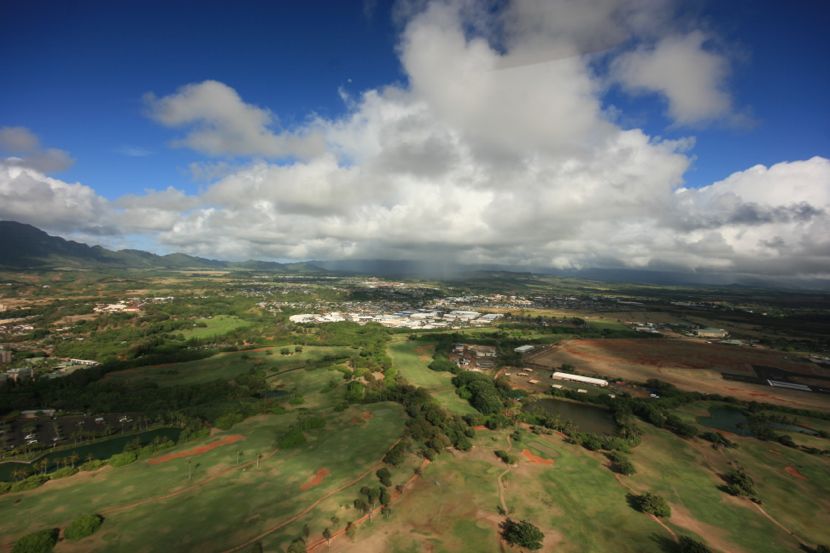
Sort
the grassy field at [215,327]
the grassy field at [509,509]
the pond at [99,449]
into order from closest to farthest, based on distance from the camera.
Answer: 1. the grassy field at [509,509]
2. the pond at [99,449]
3. the grassy field at [215,327]

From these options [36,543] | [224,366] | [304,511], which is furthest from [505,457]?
[224,366]

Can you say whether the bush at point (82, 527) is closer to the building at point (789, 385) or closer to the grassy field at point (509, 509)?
the grassy field at point (509, 509)

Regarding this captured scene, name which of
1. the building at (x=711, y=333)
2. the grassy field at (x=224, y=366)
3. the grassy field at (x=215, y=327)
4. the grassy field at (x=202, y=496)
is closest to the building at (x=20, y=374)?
the grassy field at (x=224, y=366)

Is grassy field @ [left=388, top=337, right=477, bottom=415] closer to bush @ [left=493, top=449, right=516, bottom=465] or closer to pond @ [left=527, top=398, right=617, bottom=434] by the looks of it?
pond @ [left=527, top=398, right=617, bottom=434]

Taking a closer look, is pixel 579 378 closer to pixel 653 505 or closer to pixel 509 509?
pixel 653 505

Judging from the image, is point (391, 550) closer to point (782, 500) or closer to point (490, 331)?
point (782, 500)

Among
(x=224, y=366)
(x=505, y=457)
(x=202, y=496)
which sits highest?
(x=505, y=457)

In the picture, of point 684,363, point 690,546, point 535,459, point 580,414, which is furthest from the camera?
point 684,363
